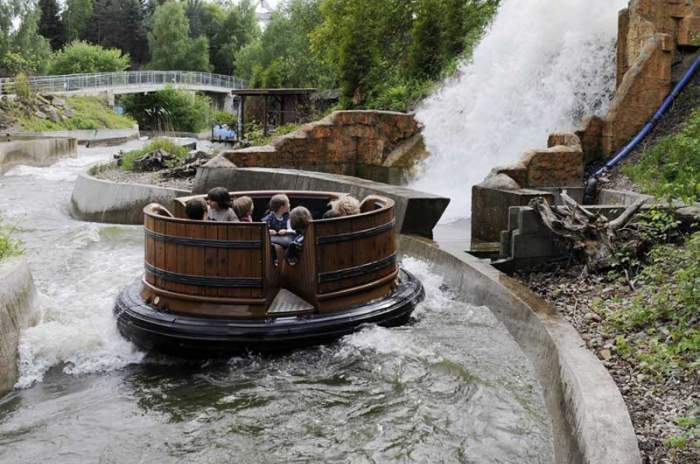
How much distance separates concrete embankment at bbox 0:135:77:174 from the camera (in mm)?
22328

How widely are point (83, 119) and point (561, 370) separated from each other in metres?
38.8

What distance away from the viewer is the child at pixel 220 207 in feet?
20.8

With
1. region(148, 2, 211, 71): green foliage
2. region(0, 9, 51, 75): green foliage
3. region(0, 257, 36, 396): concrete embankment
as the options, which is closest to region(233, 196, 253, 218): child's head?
region(0, 257, 36, 396): concrete embankment

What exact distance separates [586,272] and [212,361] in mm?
3201

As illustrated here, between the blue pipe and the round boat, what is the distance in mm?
5352

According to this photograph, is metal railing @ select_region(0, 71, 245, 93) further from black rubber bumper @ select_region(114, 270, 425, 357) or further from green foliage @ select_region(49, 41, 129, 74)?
black rubber bumper @ select_region(114, 270, 425, 357)

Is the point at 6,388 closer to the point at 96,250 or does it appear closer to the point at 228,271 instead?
the point at 228,271

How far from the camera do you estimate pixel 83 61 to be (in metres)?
55.6

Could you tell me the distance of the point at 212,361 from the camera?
18.8ft

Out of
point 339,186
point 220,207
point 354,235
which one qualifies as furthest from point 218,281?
point 339,186

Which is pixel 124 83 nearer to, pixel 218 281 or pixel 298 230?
pixel 298 230

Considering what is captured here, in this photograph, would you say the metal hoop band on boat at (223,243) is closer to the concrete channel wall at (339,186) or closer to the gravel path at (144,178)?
the concrete channel wall at (339,186)

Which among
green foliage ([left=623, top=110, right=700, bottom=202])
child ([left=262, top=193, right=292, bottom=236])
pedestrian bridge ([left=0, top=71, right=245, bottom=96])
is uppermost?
pedestrian bridge ([left=0, top=71, right=245, bottom=96])

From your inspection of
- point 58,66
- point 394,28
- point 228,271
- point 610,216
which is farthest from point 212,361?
point 58,66
